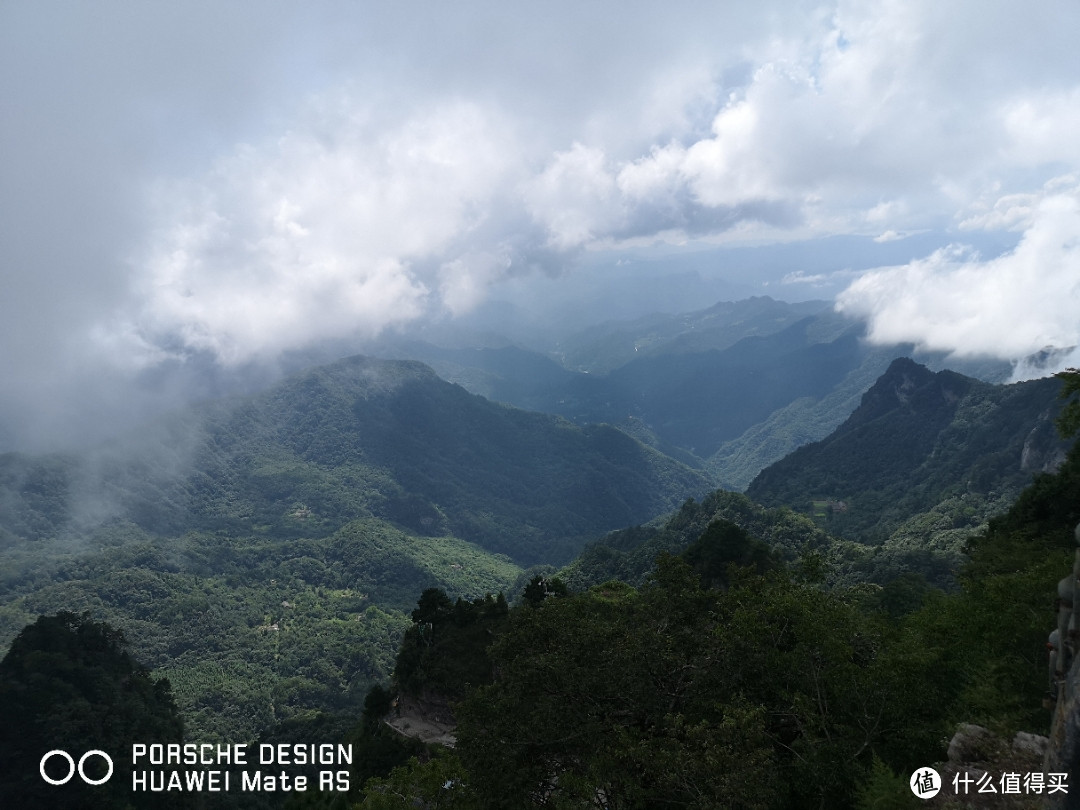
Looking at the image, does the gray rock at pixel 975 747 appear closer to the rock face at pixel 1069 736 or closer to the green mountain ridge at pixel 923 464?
the rock face at pixel 1069 736

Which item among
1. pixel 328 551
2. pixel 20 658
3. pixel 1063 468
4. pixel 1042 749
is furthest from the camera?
pixel 328 551

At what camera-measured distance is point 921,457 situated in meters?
151

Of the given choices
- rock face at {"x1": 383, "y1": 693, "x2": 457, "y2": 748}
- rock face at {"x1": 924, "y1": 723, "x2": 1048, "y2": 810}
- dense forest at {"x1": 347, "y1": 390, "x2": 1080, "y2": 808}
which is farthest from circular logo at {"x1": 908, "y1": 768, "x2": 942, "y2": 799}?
rock face at {"x1": 383, "y1": 693, "x2": 457, "y2": 748}

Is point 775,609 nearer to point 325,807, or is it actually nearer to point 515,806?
point 515,806

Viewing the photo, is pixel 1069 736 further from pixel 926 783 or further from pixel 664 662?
pixel 664 662

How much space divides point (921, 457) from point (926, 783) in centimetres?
16539

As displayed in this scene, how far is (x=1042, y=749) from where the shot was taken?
40.7 ft

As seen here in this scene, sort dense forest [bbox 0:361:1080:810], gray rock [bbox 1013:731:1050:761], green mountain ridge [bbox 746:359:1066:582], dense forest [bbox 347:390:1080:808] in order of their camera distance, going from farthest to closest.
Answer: green mountain ridge [bbox 746:359:1066:582], dense forest [bbox 0:361:1080:810], dense forest [bbox 347:390:1080:808], gray rock [bbox 1013:731:1050:761]

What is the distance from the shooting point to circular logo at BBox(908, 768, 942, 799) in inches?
493

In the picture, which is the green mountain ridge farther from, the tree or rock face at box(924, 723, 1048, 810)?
the tree

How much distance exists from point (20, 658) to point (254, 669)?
233 ft

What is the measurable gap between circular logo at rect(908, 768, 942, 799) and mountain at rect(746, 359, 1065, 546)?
101 meters

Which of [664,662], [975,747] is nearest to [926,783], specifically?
[975,747]

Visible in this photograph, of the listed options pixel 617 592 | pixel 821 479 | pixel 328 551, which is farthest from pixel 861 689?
pixel 328 551
